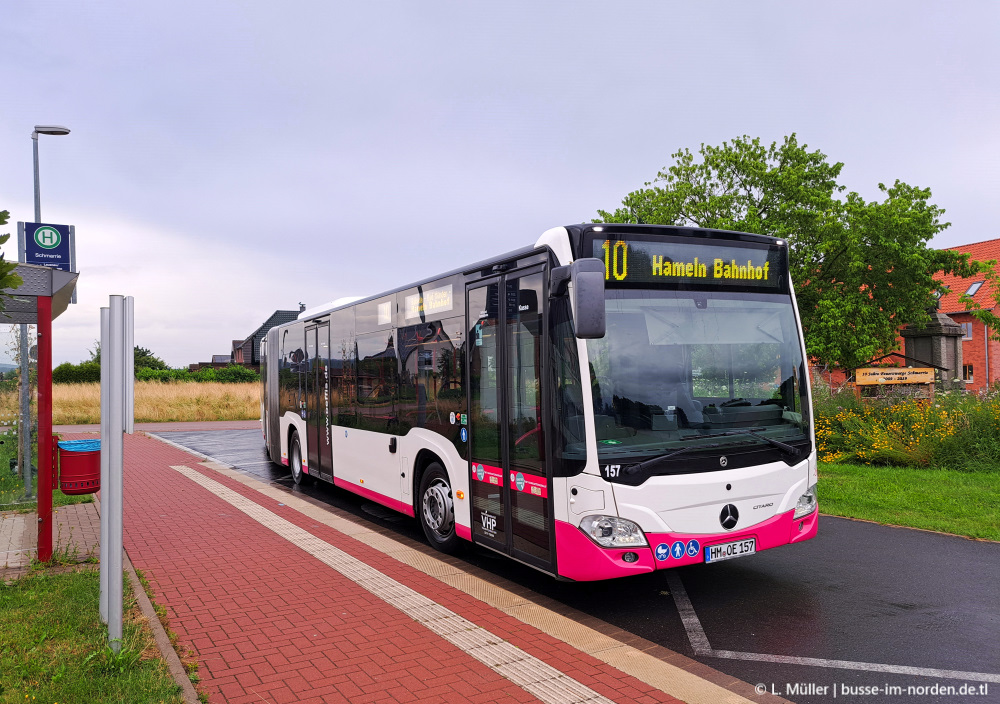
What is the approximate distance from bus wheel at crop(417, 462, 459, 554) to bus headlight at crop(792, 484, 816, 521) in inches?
126

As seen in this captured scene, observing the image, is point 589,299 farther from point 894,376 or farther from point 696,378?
point 894,376

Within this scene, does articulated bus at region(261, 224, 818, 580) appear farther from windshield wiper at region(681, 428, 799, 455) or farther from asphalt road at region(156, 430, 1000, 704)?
asphalt road at region(156, 430, 1000, 704)

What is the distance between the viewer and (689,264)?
234 inches

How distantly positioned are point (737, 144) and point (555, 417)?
29595mm

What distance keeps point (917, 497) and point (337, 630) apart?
8293mm

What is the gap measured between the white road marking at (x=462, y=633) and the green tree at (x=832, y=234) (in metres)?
23.1

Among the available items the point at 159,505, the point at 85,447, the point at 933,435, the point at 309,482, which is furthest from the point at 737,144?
the point at 85,447

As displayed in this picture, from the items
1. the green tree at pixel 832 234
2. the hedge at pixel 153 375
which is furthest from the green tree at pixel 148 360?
the green tree at pixel 832 234

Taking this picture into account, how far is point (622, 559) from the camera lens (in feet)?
17.5

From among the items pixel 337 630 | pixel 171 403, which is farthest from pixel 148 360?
pixel 337 630

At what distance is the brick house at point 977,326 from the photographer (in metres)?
45.7

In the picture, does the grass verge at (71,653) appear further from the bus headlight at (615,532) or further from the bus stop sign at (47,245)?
the bus stop sign at (47,245)

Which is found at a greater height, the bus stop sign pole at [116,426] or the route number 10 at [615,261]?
the route number 10 at [615,261]

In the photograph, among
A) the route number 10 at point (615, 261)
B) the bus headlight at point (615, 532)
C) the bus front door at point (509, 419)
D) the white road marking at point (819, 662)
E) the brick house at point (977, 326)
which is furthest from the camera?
the brick house at point (977, 326)
